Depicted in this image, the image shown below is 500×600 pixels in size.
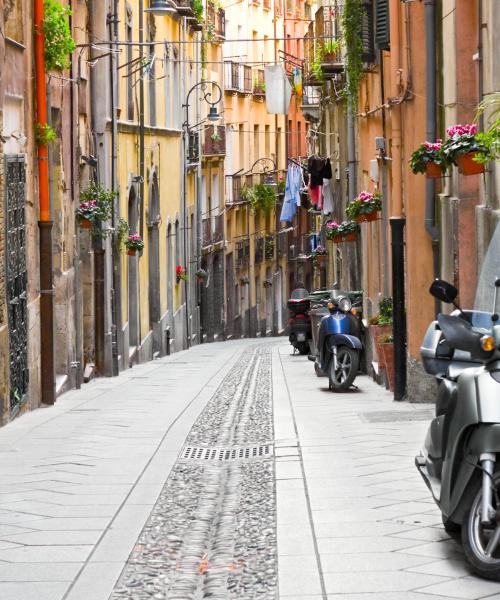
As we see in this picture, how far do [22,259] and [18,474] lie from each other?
5645mm

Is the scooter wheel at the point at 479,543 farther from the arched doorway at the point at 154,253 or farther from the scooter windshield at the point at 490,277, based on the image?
the arched doorway at the point at 154,253

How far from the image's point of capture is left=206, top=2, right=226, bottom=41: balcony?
51.8 metres

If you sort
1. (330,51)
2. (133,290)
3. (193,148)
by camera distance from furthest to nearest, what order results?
(193,148) → (330,51) → (133,290)

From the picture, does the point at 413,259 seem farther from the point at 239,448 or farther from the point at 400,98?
the point at 239,448

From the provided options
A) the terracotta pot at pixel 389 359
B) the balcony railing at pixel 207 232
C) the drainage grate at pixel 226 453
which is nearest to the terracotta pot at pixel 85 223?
the terracotta pot at pixel 389 359

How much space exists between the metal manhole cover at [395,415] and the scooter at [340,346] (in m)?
3.72

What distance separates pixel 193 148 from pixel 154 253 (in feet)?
35.4

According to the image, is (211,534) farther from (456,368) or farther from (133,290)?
(133,290)

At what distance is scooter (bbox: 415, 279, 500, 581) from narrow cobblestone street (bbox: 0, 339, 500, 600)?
0.25 meters

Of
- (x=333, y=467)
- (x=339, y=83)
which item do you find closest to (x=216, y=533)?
(x=333, y=467)

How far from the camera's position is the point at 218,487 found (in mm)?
10492

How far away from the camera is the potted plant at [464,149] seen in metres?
12.3

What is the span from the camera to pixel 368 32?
23719 millimetres

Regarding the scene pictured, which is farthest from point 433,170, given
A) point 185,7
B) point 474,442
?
point 185,7
